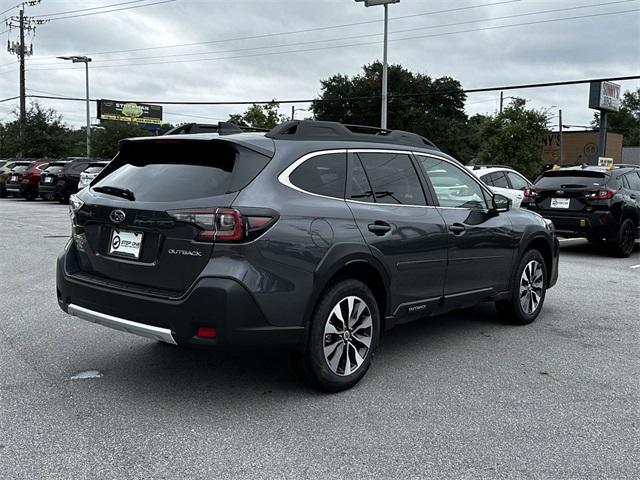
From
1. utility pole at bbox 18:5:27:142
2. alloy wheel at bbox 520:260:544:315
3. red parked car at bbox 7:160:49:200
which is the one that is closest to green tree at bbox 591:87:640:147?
utility pole at bbox 18:5:27:142

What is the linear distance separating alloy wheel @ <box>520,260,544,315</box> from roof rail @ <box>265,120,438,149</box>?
1849 millimetres

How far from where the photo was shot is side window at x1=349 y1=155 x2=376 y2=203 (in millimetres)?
4345

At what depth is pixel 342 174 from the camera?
14.2 feet

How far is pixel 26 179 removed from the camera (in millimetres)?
25516

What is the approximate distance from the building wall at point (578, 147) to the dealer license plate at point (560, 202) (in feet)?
182

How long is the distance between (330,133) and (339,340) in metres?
1.46

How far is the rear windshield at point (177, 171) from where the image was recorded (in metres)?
3.79

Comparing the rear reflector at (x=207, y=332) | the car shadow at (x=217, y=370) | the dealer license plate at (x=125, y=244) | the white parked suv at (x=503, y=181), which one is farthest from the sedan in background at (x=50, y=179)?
the rear reflector at (x=207, y=332)

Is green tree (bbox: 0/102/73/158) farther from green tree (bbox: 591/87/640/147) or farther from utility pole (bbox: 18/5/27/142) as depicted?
green tree (bbox: 591/87/640/147)

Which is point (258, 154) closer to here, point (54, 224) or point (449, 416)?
point (449, 416)

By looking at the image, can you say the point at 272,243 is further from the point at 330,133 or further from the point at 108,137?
the point at 108,137

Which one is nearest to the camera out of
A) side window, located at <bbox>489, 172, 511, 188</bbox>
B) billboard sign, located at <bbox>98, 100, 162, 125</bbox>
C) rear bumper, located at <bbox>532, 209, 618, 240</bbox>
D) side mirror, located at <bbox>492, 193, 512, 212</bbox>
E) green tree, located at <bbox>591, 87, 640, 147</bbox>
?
side mirror, located at <bbox>492, 193, 512, 212</bbox>

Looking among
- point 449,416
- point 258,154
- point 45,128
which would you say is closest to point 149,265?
point 258,154

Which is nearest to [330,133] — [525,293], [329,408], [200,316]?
[200,316]
